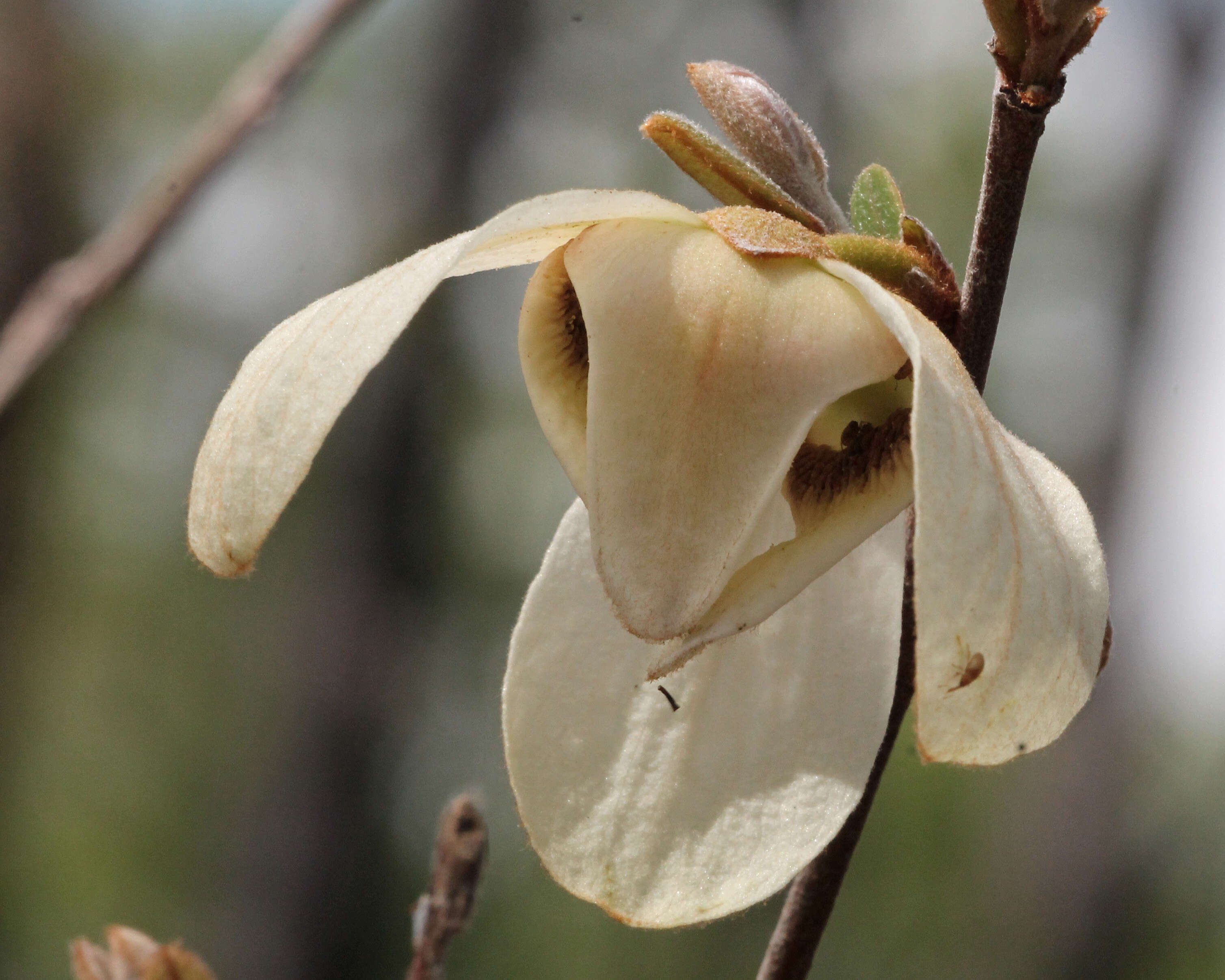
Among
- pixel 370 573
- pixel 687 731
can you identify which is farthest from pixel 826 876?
pixel 370 573

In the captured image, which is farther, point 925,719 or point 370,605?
point 370,605

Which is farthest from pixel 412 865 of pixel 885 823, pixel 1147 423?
pixel 1147 423

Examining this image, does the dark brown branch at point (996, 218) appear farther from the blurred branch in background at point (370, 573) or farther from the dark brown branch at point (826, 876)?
the blurred branch in background at point (370, 573)

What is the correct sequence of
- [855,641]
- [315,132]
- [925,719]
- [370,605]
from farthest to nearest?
1. [315,132]
2. [370,605]
3. [855,641]
4. [925,719]

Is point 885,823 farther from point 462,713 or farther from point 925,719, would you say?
point 925,719

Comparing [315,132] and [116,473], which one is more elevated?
[315,132]

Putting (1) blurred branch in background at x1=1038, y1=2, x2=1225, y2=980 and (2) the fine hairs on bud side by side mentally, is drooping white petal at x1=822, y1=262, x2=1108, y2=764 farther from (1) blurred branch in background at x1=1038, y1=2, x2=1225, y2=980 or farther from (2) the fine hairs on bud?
(1) blurred branch in background at x1=1038, y1=2, x2=1225, y2=980

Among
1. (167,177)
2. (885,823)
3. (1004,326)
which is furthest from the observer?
(885,823)

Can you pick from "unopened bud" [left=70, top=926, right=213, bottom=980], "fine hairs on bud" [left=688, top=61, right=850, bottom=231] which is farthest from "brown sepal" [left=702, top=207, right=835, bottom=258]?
"unopened bud" [left=70, top=926, right=213, bottom=980]

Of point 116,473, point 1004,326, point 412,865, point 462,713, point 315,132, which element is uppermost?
point 315,132
